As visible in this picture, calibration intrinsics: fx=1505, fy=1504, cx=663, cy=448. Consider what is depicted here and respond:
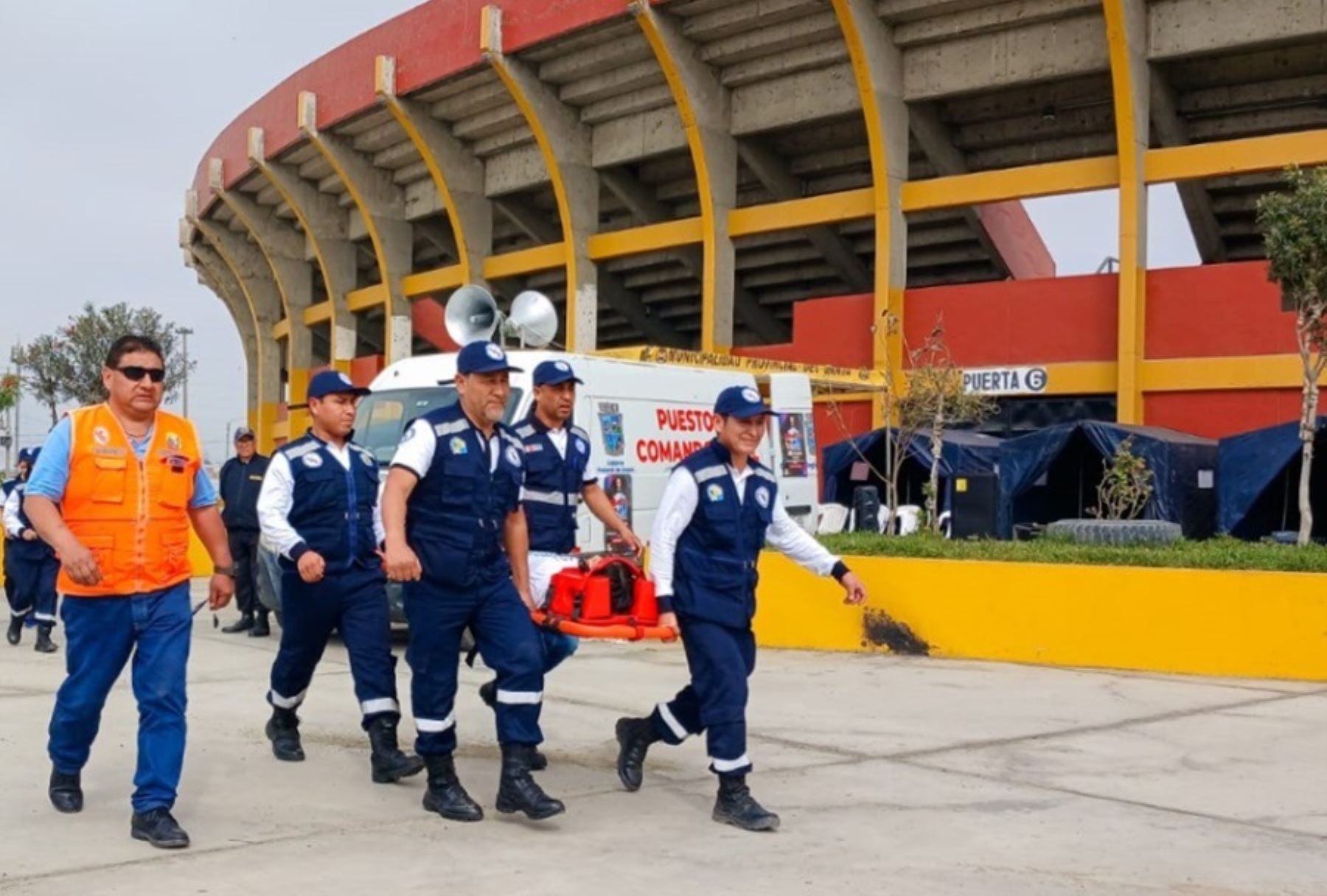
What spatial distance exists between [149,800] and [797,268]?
93.4 feet

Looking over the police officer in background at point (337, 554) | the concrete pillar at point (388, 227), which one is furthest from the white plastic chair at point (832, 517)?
the concrete pillar at point (388, 227)

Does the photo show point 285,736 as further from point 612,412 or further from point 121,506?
point 612,412

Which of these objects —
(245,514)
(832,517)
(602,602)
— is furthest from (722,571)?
(832,517)

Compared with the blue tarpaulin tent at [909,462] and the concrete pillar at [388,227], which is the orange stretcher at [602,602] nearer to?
the blue tarpaulin tent at [909,462]

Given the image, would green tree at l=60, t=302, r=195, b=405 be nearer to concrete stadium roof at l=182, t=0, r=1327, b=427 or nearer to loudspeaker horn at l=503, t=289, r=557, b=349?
concrete stadium roof at l=182, t=0, r=1327, b=427

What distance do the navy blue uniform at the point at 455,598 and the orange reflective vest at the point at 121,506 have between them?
2.94 ft

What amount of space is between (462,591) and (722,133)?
21.1 meters

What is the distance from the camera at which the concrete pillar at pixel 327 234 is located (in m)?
35.4

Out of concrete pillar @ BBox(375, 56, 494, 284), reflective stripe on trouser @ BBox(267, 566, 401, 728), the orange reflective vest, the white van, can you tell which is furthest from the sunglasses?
concrete pillar @ BBox(375, 56, 494, 284)

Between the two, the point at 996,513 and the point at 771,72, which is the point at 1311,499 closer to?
the point at 996,513

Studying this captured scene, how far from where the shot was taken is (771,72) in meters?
25.3

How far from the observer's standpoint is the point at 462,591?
237 inches

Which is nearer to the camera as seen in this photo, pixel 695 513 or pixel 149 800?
pixel 149 800

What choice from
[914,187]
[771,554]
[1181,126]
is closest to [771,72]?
[914,187]
